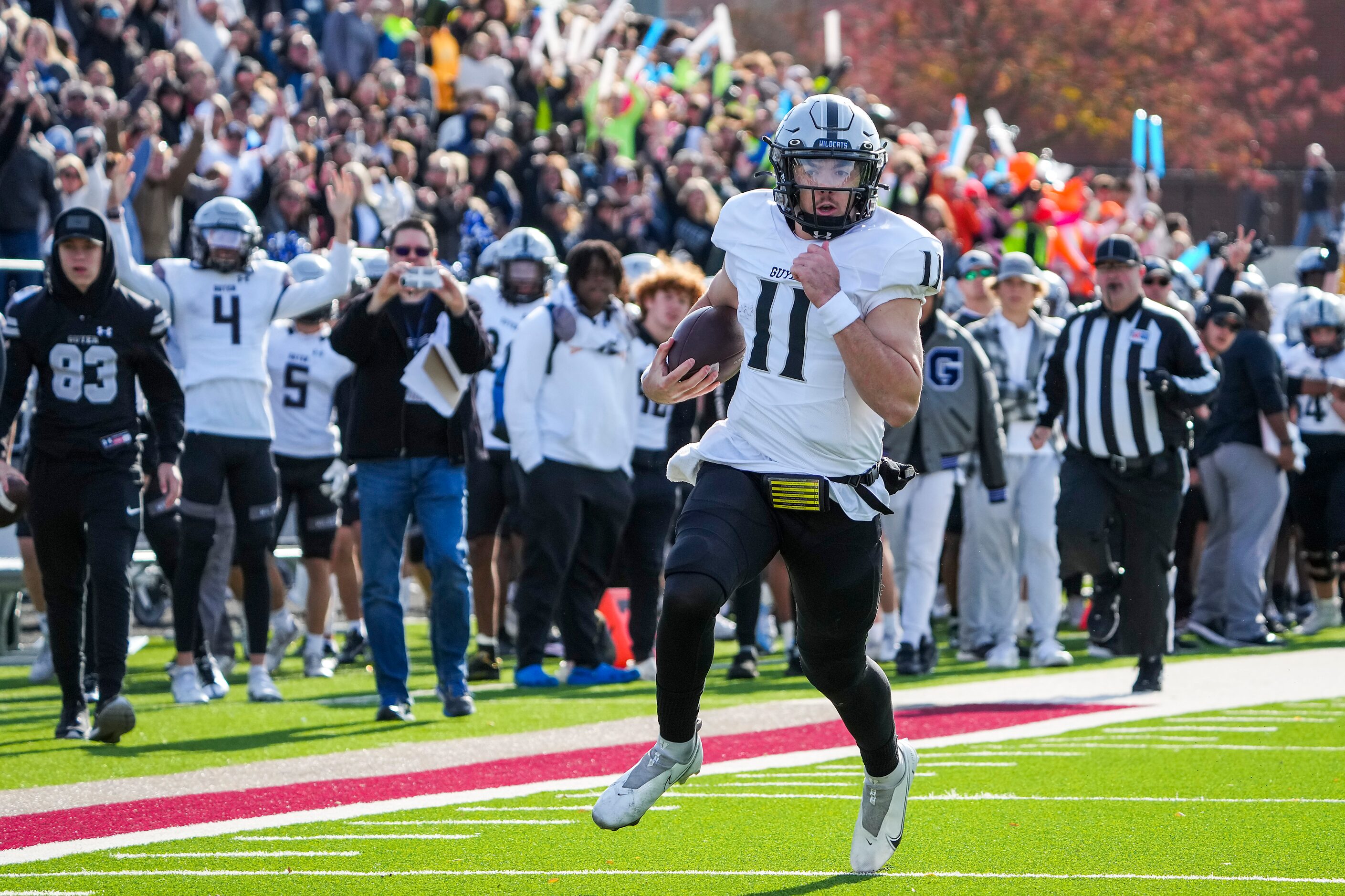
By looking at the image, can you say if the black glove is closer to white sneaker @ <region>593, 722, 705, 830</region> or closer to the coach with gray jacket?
the coach with gray jacket

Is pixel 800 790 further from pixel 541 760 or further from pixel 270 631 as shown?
pixel 270 631

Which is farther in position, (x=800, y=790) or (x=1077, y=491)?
(x=1077, y=491)

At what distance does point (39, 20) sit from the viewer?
15.0 m

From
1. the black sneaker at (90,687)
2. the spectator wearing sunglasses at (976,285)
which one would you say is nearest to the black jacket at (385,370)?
the black sneaker at (90,687)

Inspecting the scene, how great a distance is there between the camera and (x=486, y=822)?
20.6ft

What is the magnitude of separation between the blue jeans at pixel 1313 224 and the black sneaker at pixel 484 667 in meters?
19.9

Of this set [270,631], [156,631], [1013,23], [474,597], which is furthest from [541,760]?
[1013,23]

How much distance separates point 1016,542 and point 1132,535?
6.18 feet

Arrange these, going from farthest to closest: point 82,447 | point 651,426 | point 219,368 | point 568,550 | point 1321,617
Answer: point 1321,617
point 651,426
point 568,550
point 219,368
point 82,447

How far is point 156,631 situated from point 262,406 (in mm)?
4312

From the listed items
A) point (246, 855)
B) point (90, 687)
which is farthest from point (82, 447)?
point (246, 855)

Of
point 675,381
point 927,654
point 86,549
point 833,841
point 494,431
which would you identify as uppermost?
point 675,381

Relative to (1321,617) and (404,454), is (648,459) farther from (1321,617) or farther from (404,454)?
(1321,617)

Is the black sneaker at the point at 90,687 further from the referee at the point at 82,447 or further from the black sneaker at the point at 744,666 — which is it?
the black sneaker at the point at 744,666
